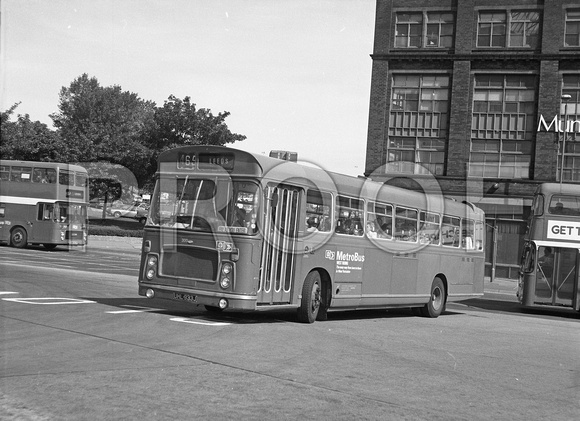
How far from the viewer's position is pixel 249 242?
496 inches

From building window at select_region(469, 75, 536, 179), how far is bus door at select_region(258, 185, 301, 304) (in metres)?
31.3

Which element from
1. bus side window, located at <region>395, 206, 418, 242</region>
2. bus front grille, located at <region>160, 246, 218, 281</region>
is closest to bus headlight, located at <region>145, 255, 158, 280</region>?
bus front grille, located at <region>160, 246, 218, 281</region>

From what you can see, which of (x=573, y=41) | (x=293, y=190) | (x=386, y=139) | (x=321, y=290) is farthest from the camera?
(x=386, y=139)

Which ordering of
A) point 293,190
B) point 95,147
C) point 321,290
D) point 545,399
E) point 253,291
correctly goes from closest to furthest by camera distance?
1. point 545,399
2. point 253,291
3. point 293,190
4. point 321,290
5. point 95,147

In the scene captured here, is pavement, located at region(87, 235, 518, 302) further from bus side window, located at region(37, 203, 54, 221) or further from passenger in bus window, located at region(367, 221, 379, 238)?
passenger in bus window, located at region(367, 221, 379, 238)

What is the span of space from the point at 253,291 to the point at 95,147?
41.7 metres

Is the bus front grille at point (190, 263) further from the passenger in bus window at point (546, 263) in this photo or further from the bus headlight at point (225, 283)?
the passenger in bus window at point (546, 263)

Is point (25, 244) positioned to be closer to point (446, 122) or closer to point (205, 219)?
point (446, 122)

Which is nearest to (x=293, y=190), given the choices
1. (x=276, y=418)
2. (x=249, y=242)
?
(x=249, y=242)

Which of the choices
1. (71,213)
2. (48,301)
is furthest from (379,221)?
(71,213)

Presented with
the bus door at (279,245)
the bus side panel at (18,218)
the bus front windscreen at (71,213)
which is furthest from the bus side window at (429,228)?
the bus side panel at (18,218)

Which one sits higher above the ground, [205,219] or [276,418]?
[205,219]

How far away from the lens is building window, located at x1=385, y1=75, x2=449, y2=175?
44.1 m

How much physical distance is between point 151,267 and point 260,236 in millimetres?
2106
